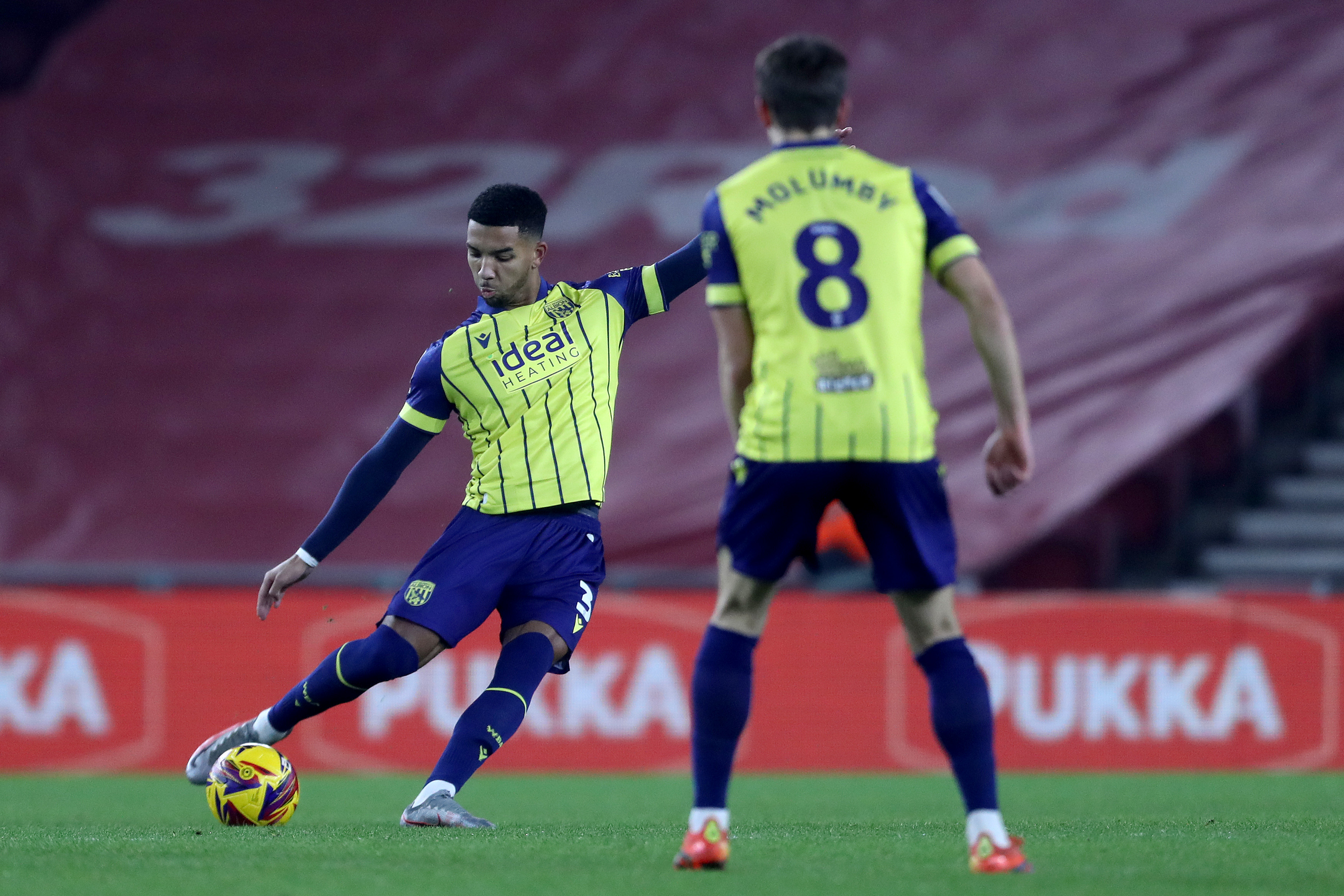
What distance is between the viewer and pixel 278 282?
13492 mm

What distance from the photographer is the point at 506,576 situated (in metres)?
5.13

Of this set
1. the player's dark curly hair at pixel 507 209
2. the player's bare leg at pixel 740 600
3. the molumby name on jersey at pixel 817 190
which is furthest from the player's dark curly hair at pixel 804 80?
the player's dark curly hair at pixel 507 209

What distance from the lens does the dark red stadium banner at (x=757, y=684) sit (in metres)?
9.57

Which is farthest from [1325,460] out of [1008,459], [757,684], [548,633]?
[1008,459]

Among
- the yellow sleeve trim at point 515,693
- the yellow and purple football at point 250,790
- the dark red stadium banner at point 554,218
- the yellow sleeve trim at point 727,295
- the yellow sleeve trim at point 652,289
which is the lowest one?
the yellow and purple football at point 250,790

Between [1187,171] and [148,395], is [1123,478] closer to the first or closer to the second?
[1187,171]

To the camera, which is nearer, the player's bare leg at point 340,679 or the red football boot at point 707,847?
the red football boot at point 707,847

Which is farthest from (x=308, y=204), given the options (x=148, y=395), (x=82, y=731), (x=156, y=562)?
(x=82, y=731)

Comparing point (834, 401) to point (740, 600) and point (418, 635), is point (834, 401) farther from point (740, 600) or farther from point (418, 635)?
point (418, 635)

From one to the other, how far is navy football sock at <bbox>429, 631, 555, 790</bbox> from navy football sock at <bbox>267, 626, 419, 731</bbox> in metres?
0.22

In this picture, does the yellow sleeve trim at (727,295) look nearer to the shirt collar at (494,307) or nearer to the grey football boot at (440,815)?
the shirt collar at (494,307)

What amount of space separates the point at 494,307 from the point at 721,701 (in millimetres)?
1918

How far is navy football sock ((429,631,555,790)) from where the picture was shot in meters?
5.03

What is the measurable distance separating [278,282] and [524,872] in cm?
1026
